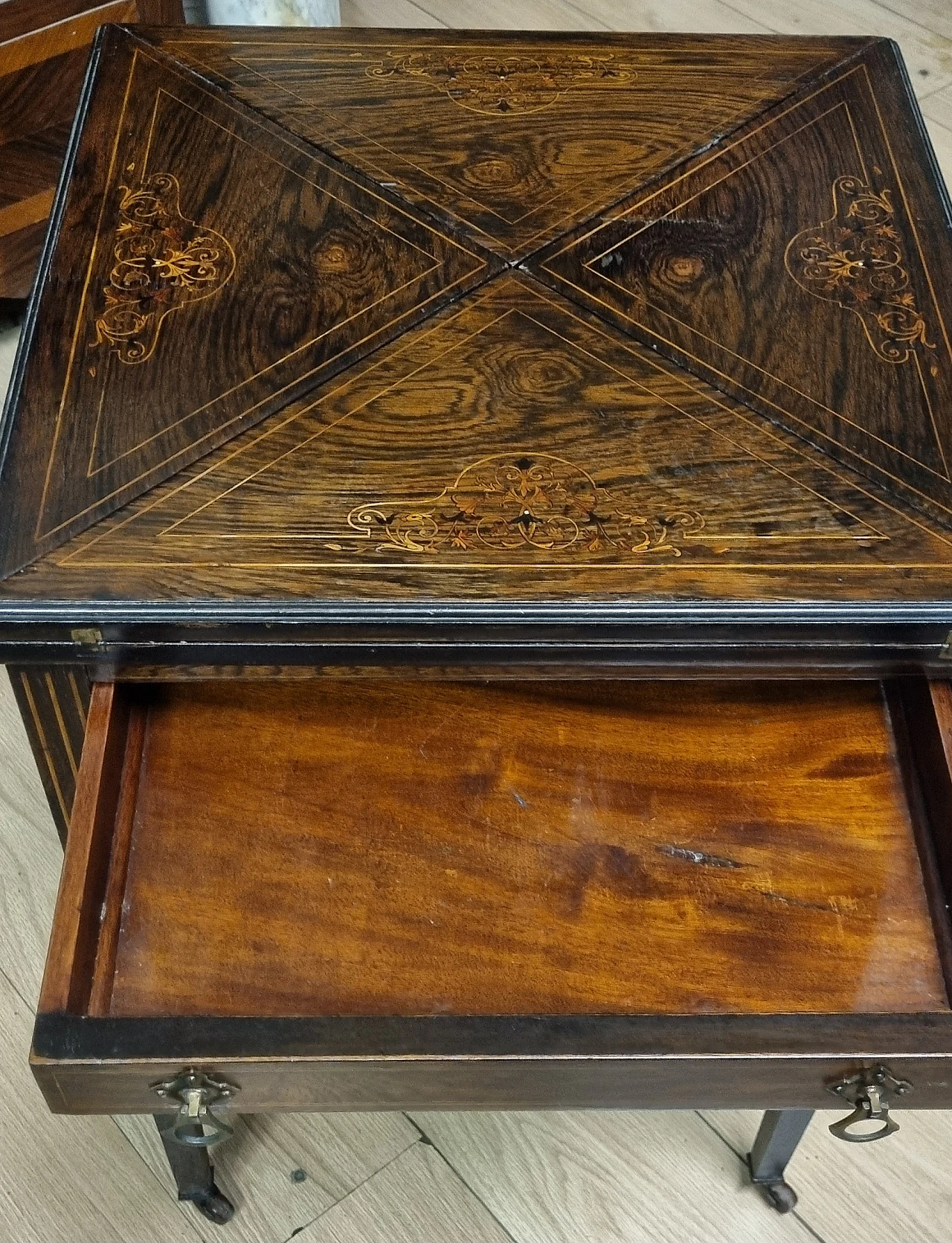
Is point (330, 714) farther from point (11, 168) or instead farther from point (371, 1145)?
point (11, 168)

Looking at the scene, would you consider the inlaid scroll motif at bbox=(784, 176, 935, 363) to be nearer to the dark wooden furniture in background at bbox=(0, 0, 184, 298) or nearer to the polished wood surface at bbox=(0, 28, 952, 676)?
the polished wood surface at bbox=(0, 28, 952, 676)

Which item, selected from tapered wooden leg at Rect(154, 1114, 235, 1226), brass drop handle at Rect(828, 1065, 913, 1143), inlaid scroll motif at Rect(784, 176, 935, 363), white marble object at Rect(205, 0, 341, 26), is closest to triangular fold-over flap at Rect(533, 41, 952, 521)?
inlaid scroll motif at Rect(784, 176, 935, 363)

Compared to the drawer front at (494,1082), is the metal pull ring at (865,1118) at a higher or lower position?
lower

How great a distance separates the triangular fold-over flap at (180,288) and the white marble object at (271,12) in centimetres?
61

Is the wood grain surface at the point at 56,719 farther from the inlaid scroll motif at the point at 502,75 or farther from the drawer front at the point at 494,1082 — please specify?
the inlaid scroll motif at the point at 502,75

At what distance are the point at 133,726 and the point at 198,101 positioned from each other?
541 mm

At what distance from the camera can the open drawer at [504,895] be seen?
2.21 feet

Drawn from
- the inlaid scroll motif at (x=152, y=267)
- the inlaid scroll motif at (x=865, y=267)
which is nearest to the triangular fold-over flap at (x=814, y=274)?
the inlaid scroll motif at (x=865, y=267)

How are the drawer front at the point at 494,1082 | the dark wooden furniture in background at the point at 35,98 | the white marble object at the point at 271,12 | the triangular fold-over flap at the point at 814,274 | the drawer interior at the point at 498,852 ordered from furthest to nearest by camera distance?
1. the white marble object at the point at 271,12
2. the dark wooden furniture in background at the point at 35,98
3. the triangular fold-over flap at the point at 814,274
4. the drawer interior at the point at 498,852
5. the drawer front at the point at 494,1082

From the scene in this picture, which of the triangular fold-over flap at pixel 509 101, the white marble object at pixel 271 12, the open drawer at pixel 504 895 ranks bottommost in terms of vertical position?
the open drawer at pixel 504 895

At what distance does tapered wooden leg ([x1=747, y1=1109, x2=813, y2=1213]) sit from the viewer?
90 centimetres

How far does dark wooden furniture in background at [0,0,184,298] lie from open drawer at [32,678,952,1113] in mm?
775

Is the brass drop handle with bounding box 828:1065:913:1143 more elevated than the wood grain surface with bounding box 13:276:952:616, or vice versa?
the wood grain surface with bounding box 13:276:952:616

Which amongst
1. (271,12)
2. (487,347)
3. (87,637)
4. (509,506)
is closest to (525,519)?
(509,506)
